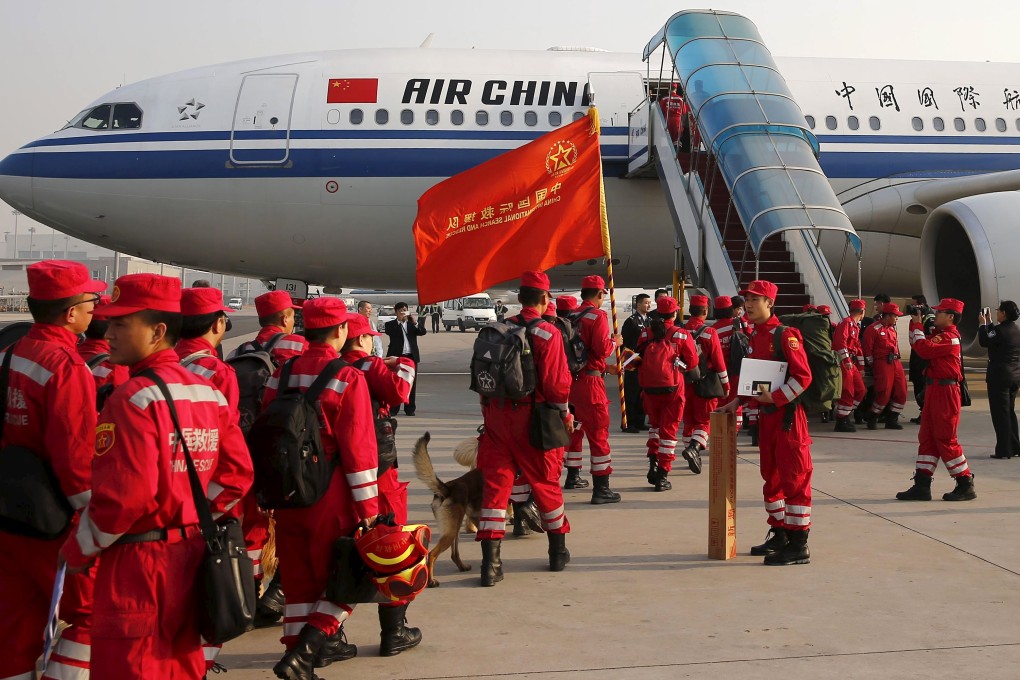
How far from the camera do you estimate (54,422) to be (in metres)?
3.67

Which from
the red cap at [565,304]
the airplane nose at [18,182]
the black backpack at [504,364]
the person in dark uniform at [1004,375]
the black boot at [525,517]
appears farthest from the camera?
the airplane nose at [18,182]

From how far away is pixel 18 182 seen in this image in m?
14.5

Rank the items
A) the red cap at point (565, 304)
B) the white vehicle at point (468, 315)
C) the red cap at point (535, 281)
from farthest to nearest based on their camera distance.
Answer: the white vehicle at point (468, 315)
the red cap at point (565, 304)
the red cap at point (535, 281)

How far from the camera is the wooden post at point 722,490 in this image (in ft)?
20.7

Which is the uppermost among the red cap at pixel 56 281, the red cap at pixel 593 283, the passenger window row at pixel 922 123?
the passenger window row at pixel 922 123

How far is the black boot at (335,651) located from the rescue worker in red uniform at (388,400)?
6.0 inches

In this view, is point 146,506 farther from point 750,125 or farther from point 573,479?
point 750,125

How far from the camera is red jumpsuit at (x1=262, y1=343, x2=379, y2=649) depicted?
4.21 meters

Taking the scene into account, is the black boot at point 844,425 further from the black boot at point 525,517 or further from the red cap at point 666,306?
the black boot at point 525,517

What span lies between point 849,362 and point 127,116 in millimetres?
10801

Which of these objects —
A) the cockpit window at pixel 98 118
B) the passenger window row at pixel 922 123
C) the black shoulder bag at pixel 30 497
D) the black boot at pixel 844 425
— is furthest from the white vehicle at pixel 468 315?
the black shoulder bag at pixel 30 497

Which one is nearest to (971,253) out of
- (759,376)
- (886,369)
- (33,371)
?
(886,369)

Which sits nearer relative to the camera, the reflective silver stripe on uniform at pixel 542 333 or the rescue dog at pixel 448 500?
the rescue dog at pixel 448 500

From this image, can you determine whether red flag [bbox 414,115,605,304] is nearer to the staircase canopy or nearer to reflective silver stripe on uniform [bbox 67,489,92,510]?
the staircase canopy
